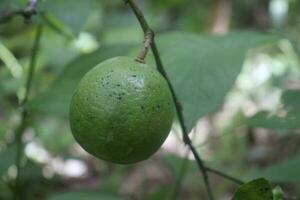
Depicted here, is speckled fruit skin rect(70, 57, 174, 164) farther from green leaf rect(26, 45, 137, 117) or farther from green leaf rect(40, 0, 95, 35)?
green leaf rect(26, 45, 137, 117)

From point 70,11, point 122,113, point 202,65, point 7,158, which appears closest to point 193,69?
point 202,65

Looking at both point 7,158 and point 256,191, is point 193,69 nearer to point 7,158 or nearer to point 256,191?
point 256,191

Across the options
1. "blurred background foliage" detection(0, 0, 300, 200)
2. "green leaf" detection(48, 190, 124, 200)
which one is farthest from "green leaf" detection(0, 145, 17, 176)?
"green leaf" detection(48, 190, 124, 200)

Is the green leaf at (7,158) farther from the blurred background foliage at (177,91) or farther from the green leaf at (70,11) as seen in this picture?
the green leaf at (70,11)

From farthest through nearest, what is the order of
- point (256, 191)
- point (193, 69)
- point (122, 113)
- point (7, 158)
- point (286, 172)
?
point (7, 158) → point (286, 172) → point (193, 69) → point (256, 191) → point (122, 113)

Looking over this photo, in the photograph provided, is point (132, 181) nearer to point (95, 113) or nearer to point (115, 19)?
point (115, 19)
